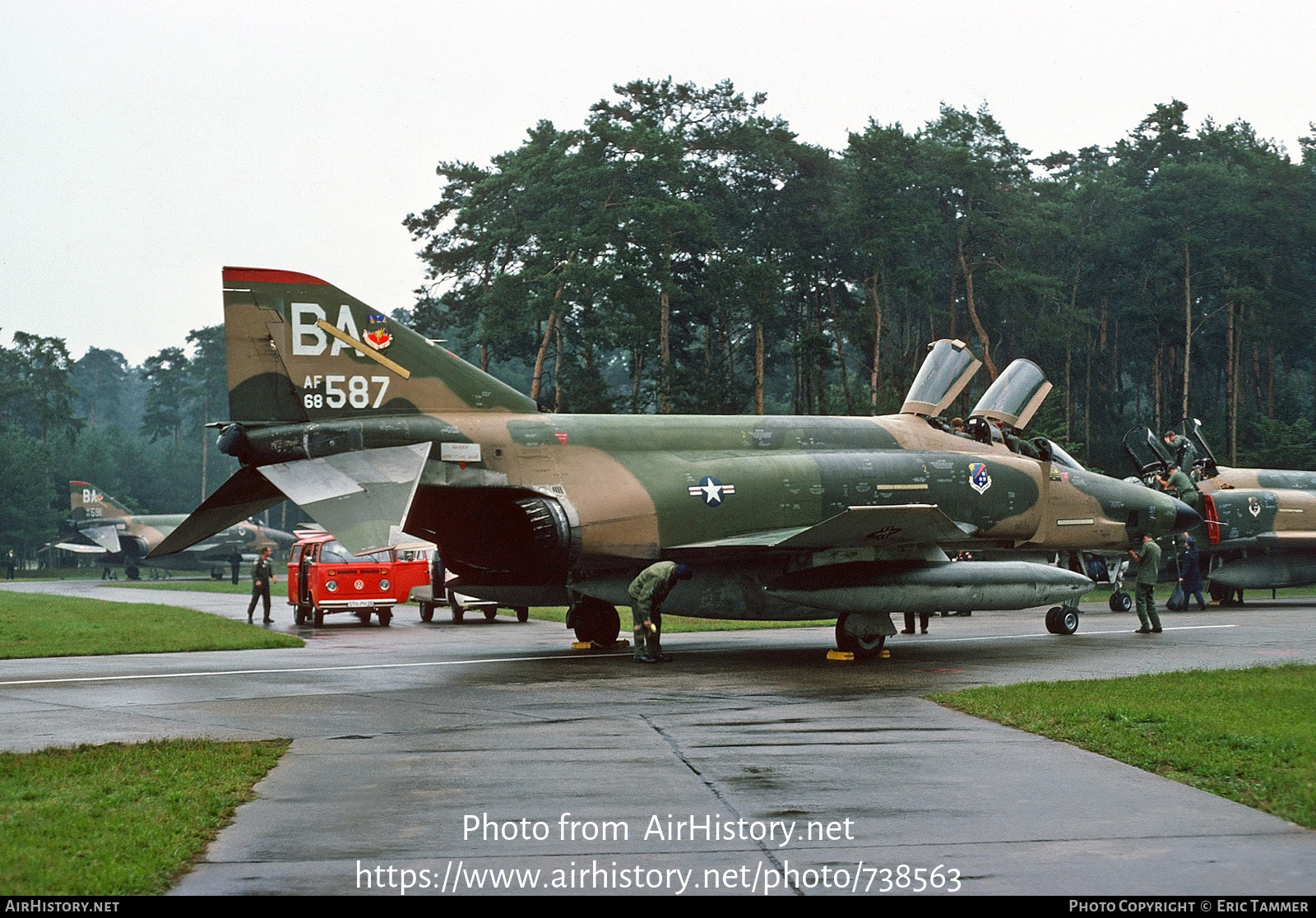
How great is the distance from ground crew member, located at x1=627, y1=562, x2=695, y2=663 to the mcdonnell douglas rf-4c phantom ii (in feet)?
1.79

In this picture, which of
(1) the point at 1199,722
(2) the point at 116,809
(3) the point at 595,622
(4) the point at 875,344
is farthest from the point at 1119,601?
(4) the point at 875,344

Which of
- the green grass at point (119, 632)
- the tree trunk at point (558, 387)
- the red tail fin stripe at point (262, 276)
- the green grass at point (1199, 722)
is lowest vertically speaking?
the green grass at point (119, 632)

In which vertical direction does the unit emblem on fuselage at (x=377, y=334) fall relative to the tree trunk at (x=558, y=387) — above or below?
below

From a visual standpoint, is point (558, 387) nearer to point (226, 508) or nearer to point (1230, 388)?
point (1230, 388)

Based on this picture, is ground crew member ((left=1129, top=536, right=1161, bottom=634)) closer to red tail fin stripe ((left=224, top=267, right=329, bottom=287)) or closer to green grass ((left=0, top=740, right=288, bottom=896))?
red tail fin stripe ((left=224, top=267, right=329, bottom=287))

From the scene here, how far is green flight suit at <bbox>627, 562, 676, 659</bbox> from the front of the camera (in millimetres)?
15141

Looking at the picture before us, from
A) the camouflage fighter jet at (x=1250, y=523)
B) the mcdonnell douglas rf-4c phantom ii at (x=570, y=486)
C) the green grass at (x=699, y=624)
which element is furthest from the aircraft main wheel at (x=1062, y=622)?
the camouflage fighter jet at (x=1250, y=523)

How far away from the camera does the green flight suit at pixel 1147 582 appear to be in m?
19.0

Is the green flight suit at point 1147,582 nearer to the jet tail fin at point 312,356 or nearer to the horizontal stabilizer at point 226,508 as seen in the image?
the jet tail fin at point 312,356

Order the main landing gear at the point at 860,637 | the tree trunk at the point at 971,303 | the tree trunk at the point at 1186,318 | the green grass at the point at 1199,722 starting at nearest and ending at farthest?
the green grass at the point at 1199,722, the main landing gear at the point at 860,637, the tree trunk at the point at 1186,318, the tree trunk at the point at 971,303

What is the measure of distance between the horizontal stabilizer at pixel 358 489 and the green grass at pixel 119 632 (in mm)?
5792

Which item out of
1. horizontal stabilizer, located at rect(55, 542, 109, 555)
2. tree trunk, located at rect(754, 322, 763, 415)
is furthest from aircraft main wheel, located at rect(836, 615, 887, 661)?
horizontal stabilizer, located at rect(55, 542, 109, 555)

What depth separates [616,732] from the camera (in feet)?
31.5

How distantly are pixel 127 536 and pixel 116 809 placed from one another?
5715 centimetres
